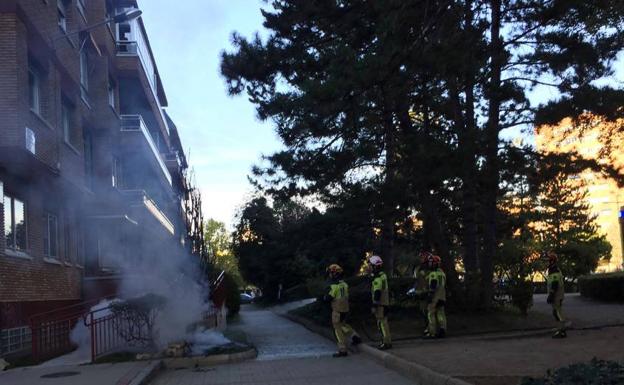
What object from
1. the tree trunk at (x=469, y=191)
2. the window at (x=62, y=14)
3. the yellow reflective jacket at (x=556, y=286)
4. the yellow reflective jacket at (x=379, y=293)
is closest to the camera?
the tree trunk at (x=469, y=191)

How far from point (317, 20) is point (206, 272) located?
10.4 meters

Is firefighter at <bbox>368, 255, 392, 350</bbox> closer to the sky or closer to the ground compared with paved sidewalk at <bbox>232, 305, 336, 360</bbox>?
closer to the sky

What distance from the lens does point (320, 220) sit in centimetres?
1725

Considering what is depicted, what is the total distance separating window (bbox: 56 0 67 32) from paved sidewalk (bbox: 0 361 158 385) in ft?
30.5

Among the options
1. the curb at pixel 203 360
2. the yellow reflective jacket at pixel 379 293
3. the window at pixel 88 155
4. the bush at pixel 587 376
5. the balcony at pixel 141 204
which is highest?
the window at pixel 88 155

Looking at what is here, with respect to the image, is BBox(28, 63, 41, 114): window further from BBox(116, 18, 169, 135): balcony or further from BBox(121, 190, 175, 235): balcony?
BBox(116, 18, 169, 135): balcony

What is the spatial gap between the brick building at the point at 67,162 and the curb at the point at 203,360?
2.98 m

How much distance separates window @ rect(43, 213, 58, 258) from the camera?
14.6 meters

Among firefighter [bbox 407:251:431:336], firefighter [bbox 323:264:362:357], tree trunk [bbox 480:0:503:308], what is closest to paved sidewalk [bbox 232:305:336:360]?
firefighter [bbox 323:264:362:357]

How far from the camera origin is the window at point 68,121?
16.4 meters

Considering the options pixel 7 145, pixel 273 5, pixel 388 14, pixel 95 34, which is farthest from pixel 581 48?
pixel 95 34

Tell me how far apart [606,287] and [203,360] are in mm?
13850

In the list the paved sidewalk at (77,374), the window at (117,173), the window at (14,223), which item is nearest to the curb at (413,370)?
the paved sidewalk at (77,374)

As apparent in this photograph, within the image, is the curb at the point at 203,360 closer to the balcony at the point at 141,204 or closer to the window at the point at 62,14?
the balcony at the point at 141,204
